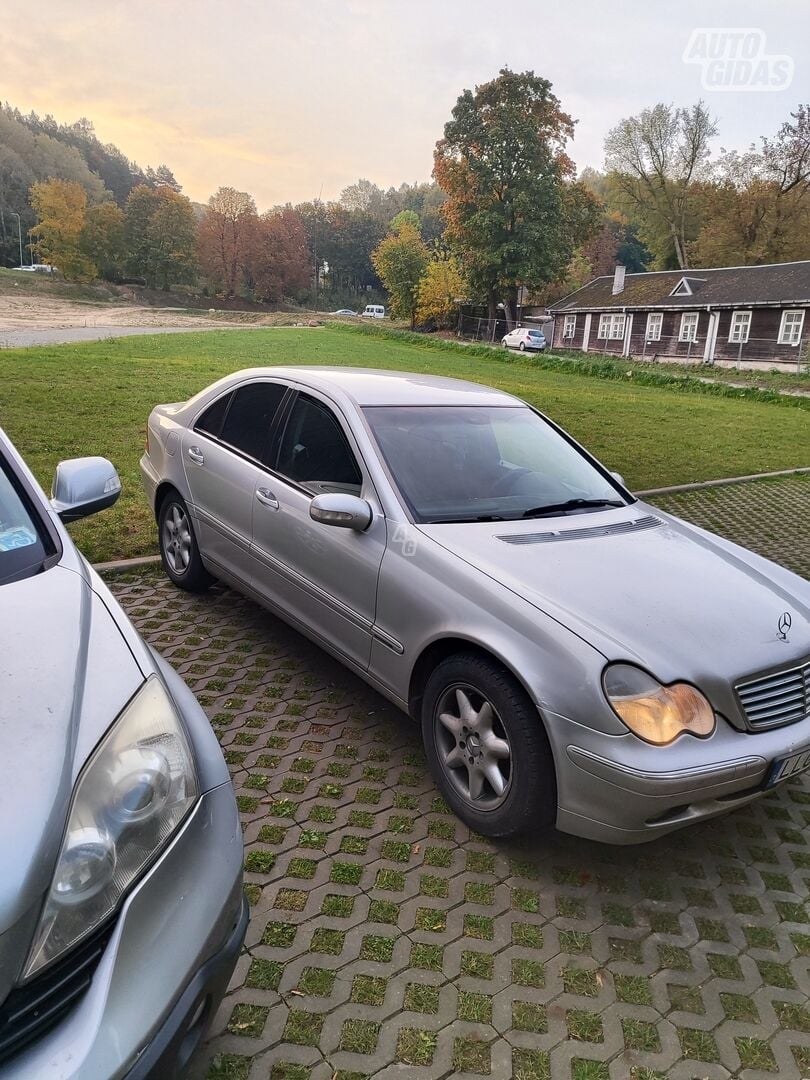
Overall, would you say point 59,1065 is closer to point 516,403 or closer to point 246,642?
point 246,642

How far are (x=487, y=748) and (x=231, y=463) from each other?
7.74 ft

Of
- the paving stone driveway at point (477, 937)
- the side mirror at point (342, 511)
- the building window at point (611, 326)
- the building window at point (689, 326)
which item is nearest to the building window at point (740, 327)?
the building window at point (689, 326)

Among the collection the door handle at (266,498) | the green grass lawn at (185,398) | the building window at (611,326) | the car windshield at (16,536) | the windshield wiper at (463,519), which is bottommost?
the green grass lawn at (185,398)

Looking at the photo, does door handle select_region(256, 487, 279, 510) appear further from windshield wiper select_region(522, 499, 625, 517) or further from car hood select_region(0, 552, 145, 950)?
car hood select_region(0, 552, 145, 950)

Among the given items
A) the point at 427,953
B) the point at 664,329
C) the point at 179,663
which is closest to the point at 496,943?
the point at 427,953

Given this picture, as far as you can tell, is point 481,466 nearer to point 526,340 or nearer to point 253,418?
point 253,418

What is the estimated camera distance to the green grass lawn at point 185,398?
8.38m

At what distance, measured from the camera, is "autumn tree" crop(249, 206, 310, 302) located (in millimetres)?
85625

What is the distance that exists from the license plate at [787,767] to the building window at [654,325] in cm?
4388

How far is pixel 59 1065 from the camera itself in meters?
1.22

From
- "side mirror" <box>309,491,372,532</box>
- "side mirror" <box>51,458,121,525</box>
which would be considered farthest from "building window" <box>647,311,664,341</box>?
"side mirror" <box>51,458,121,525</box>

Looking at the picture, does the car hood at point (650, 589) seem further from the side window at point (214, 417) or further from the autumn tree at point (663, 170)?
the autumn tree at point (663, 170)

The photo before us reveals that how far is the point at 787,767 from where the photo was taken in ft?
8.61

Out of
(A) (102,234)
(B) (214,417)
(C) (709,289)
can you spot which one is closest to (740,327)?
(C) (709,289)
